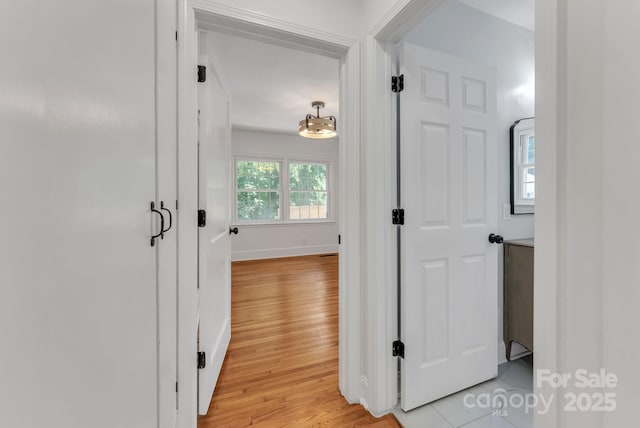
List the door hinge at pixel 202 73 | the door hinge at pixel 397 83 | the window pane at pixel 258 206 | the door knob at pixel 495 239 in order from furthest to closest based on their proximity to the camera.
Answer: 1. the window pane at pixel 258 206
2. the door knob at pixel 495 239
3. the door hinge at pixel 397 83
4. the door hinge at pixel 202 73

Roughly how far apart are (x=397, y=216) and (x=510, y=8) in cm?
178

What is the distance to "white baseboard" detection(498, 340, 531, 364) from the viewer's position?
1.90m

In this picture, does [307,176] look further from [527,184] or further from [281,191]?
[527,184]

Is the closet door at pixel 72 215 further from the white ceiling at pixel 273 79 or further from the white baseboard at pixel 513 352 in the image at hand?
the white baseboard at pixel 513 352

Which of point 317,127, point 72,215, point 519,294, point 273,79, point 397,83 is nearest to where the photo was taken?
point 72,215

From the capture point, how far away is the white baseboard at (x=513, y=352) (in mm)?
1896

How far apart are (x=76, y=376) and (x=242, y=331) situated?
1.97 m

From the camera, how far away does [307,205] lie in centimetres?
592

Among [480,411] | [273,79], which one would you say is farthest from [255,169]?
[480,411]

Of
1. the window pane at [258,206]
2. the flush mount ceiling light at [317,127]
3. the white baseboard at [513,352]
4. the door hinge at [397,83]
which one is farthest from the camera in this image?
the window pane at [258,206]

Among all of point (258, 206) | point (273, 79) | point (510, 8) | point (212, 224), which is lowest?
point (212, 224)

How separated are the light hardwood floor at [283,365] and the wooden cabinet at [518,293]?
3.64 ft
